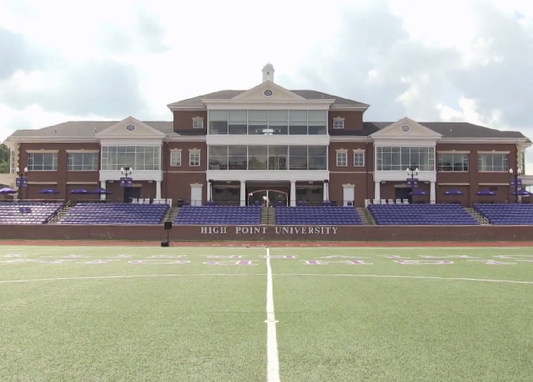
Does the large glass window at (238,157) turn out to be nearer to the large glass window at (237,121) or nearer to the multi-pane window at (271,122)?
the multi-pane window at (271,122)

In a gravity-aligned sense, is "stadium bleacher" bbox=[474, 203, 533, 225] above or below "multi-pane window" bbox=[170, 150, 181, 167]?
below

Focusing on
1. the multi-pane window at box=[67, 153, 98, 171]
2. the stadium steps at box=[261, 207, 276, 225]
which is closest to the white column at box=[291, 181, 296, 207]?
the stadium steps at box=[261, 207, 276, 225]

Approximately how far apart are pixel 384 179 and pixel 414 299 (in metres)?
40.8

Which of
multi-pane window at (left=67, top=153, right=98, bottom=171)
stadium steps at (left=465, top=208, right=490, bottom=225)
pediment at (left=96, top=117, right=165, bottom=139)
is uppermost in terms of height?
pediment at (left=96, top=117, right=165, bottom=139)

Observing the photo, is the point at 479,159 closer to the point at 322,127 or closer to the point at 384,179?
the point at 384,179

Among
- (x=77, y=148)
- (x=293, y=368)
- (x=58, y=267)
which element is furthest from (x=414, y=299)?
(x=77, y=148)

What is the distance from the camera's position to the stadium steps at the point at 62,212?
143 feet

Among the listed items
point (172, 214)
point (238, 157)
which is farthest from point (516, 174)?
point (172, 214)

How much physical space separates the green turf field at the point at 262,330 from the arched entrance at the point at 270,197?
128ft

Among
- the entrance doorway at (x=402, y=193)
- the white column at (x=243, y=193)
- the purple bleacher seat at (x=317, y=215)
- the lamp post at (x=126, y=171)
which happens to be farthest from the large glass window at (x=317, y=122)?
the lamp post at (x=126, y=171)

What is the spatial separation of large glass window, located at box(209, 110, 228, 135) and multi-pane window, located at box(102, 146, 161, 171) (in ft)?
18.4

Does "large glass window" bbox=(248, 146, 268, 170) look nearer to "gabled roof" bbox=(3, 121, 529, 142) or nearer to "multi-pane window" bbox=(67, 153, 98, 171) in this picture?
"gabled roof" bbox=(3, 121, 529, 142)

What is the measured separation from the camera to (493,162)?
51.6 m

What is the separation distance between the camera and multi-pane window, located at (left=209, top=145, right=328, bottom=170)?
1918 inches
